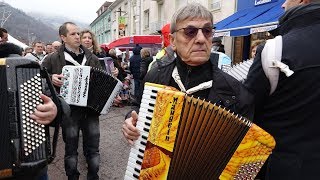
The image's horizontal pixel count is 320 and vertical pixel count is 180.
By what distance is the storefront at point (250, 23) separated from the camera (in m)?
7.94

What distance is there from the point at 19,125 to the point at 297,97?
148cm

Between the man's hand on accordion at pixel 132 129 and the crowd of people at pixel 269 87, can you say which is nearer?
the crowd of people at pixel 269 87

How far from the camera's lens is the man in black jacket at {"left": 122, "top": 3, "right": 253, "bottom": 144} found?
174cm

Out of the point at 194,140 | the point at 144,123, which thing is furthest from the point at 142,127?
the point at 194,140

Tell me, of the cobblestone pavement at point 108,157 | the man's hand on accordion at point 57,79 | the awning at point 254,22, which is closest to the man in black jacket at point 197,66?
the man's hand on accordion at point 57,79

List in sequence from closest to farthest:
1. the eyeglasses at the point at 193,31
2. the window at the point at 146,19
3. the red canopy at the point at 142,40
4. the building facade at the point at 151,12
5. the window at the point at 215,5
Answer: the eyeglasses at the point at 193,31, the red canopy at the point at 142,40, the building facade at the point at 151,12, the window at the point at 215,5, the window at the point at 146,19

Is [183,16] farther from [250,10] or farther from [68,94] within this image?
[250,10]

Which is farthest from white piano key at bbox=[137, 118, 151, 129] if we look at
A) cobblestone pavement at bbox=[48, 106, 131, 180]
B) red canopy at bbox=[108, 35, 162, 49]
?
red canopy at bbox=[108, 35, 162, 49]

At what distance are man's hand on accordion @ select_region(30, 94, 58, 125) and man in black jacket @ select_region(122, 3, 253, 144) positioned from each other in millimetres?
443

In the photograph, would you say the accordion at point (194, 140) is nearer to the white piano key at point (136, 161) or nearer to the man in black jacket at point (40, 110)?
the white piano key at point (136, 161)

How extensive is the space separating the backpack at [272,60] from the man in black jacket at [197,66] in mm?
177

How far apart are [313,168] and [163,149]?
2.48 ft

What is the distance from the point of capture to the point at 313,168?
61.0 inches

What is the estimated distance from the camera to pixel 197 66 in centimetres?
187
